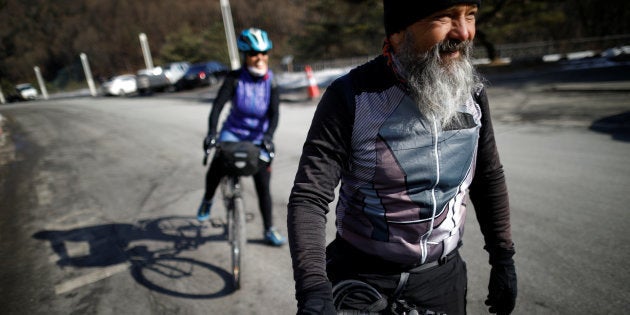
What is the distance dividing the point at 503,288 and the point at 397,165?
77cm

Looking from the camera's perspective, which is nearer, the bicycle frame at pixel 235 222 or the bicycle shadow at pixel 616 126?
the bicycle frame at pixel 235 222

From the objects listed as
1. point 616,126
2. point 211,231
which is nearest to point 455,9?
point 211,231

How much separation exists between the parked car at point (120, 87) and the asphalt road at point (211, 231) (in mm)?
24850

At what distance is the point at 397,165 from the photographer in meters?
1.18

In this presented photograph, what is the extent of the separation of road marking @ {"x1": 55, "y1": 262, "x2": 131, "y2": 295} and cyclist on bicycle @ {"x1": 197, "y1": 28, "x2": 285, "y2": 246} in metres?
1.14

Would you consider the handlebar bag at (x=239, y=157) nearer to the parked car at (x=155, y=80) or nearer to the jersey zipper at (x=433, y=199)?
the jersey zipper at (x=433, y=199)

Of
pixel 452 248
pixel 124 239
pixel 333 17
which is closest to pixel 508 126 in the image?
pixel 452 248

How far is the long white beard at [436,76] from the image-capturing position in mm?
1159

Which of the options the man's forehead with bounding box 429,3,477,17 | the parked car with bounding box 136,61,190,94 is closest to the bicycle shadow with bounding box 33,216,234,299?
the man's forehead with bounding box 429,3,477,17

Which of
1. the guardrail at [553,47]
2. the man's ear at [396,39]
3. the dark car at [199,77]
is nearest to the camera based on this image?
the man's ear at [396,39]

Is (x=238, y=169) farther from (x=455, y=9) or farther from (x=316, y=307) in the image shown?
(x=455, y=9)

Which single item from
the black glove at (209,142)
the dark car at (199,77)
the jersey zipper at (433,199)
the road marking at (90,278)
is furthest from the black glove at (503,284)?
the dark car at (199,77)

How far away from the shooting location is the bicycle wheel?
2906 millimetres

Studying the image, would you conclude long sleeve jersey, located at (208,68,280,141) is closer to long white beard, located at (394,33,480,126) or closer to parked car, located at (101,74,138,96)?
long white beard, located at (394,33,480,126)
